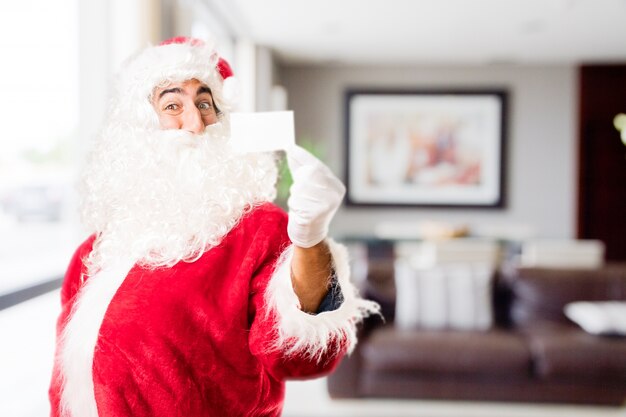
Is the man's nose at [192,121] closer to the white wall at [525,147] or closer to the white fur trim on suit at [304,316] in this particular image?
the white fur trim on suit at [304,316]

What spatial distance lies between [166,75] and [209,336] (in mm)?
514

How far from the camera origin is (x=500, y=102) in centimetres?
670

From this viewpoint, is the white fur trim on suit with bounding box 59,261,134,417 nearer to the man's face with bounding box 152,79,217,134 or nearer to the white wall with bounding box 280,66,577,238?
the man's face with bounding box 152,79,217,134

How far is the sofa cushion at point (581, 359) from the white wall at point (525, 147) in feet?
11.9

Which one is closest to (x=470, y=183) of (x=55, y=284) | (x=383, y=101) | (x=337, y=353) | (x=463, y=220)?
(x=463, y=220)

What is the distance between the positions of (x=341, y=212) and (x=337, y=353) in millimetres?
5716

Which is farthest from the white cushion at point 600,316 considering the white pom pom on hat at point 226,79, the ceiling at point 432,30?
the white pom pom on hat at point 226,79

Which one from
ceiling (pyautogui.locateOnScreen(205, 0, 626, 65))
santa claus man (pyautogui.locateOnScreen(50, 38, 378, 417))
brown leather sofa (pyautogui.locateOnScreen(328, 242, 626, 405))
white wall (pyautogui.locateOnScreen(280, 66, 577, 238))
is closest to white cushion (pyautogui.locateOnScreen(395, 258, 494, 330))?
brown leather sofa (pyautogui.locateOnScreen(328, 242, 626, 405))

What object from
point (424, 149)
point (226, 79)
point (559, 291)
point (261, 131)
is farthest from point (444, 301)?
point (424, 149)

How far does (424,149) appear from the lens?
6746 millimetres

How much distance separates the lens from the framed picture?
6.72 meters

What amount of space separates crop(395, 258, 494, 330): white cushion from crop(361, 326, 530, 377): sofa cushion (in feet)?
0.59

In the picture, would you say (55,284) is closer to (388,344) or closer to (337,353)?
(337,353)

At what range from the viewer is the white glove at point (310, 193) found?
0.85 m
